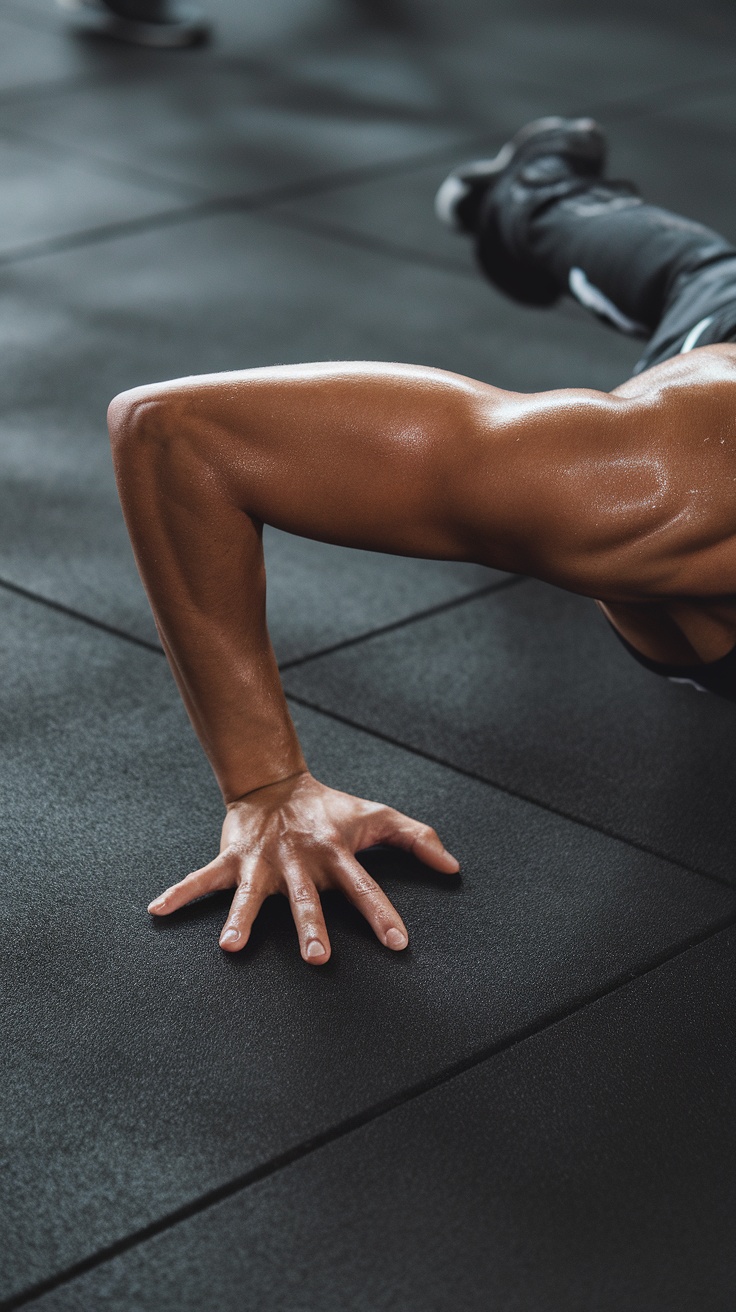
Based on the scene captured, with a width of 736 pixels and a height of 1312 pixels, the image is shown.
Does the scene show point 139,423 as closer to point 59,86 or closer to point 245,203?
point 245,203

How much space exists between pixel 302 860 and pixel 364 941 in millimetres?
108

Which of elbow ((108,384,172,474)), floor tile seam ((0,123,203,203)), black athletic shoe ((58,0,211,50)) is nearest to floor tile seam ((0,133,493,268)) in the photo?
floor tile seam ((0,123,203,203))

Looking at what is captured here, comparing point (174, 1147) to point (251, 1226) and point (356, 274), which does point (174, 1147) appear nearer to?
point (251, 1226)

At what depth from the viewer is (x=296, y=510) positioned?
4.69 feet

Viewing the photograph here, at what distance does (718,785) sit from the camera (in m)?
1.89

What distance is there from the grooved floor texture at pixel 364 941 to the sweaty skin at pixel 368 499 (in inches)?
3.6

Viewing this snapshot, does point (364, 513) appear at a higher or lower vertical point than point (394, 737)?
higher

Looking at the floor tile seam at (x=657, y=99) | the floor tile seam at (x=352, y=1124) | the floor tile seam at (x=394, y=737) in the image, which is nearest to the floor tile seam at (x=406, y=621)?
the floor tile seam at (x=394, y=737)

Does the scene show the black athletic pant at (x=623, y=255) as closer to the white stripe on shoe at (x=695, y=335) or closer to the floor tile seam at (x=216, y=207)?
the white stripe on shoe at (x=695, y=335)

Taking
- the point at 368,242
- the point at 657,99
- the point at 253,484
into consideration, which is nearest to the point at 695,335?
the point at 253,484

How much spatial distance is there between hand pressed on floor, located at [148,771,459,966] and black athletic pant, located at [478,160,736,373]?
74 centimetres

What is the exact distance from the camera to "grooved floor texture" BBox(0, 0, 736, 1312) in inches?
48.3

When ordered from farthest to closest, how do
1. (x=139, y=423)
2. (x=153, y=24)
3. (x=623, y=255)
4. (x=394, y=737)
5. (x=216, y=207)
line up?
(x=153, y=24)
(x=216, y=207)
(x=623, y=255)
(x=394, y=737)
(x=139, y=423)

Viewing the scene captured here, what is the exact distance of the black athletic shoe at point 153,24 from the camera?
6141mm
